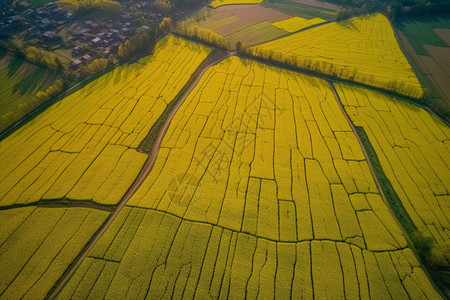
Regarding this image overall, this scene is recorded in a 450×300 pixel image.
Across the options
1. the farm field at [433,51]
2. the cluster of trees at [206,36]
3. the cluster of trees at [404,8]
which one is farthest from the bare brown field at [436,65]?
the cluster of trees at [206,36]

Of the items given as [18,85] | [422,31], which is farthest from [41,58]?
[422,31]

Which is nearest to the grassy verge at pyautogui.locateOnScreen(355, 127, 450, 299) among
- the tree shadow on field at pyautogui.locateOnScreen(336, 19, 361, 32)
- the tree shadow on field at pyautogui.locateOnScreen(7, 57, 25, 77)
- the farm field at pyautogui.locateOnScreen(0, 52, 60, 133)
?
the tree shadow on field at pyautogui.locateOnScreen(336, 19, 361, 32)

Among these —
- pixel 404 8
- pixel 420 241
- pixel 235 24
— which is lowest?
pixel 420 241

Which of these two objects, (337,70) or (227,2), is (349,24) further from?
(227,2)

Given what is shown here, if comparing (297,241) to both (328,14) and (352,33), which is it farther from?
(328,14)

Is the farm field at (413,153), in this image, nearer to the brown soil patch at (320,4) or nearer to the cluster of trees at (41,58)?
the brown soil patch at (320,4)

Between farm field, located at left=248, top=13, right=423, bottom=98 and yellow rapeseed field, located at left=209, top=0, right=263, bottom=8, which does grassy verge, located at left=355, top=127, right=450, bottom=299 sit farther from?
yellow rapeseed field, located at left=209, top=0, right=263, bottom=8
